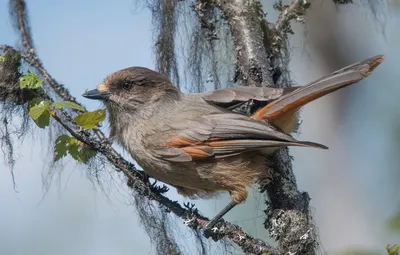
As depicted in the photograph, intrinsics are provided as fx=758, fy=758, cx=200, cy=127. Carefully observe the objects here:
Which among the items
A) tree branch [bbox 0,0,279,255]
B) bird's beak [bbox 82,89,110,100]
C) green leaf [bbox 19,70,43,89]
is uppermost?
bird's beak [bbox 82,89,110,100]

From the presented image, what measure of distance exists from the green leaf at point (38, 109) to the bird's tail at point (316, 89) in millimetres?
1425

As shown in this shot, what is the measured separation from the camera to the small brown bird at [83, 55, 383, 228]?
14.1 ft

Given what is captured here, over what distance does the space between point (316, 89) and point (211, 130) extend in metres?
0.66

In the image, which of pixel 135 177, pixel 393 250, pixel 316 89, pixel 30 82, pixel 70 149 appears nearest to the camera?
pixel 393 250

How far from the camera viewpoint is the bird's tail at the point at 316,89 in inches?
166

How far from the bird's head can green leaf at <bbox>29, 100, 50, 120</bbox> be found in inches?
44.7

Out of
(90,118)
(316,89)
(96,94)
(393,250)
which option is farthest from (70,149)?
(393,250)

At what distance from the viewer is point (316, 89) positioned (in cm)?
426

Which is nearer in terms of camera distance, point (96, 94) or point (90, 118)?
point (90, 118)

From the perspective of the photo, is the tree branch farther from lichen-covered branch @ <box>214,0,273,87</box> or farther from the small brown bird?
lichen-covered branch @ <box>214,0,273,87</box>

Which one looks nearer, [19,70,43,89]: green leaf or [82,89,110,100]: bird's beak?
[19,70,43,89]: green leaf

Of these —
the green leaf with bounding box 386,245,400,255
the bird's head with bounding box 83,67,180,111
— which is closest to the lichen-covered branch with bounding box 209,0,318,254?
the bird's head with bounding box 83,67,180,111

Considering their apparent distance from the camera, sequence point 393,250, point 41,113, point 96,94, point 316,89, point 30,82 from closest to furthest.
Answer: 1. point 393,250
2. point 41,113
3. point 30,82
4. point 316,89
5. point 96,94

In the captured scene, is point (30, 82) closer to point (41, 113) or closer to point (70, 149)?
point (41, 113)
